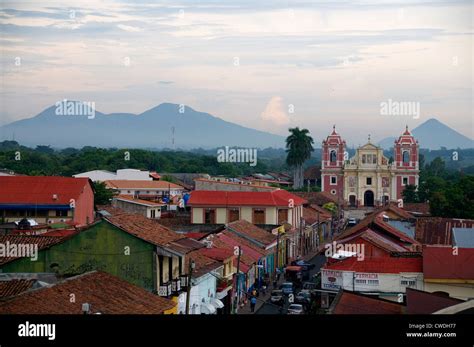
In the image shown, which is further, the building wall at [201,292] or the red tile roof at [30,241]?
the building wall at [201,292]

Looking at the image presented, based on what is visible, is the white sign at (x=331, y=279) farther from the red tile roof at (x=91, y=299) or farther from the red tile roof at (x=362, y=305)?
the red tile roof at (x=91, y=299)

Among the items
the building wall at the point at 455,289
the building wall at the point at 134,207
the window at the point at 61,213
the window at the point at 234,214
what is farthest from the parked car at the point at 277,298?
the building wall at the point at 134,207

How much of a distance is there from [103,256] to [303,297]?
5160 millimetres

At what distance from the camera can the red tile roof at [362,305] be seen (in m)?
9.21

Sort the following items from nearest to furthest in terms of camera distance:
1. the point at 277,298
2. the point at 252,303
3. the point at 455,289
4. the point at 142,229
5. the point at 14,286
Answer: the point at 14,286 → the point at 142,229 → the point at 455,289 → the point at 252,303 → the point at 277,298

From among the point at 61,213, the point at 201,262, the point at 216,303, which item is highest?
the point at 61,213

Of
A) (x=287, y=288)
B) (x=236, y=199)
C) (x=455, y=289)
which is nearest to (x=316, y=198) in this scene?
(x=236, y=199)

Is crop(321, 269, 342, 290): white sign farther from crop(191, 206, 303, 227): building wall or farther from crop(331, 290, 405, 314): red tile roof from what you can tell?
crop(191, 206, 303, 227): building wall

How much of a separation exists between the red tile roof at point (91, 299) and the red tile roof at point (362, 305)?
1804 mm

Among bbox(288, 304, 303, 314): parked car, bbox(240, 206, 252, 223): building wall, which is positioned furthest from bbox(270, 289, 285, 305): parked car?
bbox(240, 206, 252, 223): building wall

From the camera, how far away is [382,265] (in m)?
13.0

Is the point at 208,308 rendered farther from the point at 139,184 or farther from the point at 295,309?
the point at 139,184
